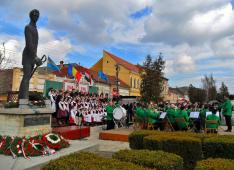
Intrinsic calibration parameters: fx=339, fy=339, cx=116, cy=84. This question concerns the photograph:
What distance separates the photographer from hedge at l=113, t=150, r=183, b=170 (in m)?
5.53

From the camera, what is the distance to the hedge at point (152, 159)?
5.53 meters

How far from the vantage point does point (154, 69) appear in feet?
150

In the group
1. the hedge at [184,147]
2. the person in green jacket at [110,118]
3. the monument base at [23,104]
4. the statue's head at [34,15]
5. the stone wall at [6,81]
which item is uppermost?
the stone wall at [6,81]

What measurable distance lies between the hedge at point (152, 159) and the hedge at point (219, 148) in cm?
260

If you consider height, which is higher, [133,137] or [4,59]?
[4,59]

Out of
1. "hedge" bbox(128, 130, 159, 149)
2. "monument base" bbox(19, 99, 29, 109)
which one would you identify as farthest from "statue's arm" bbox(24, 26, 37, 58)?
"hedge" bbox(128, 130, 159, 149)

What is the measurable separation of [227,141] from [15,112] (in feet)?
17.2

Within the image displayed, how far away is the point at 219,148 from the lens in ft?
27.0

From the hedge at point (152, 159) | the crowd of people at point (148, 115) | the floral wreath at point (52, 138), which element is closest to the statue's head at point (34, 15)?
the floral wreath at point (52, 138)

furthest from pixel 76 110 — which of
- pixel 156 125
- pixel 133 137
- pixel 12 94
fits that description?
pixel 133 137

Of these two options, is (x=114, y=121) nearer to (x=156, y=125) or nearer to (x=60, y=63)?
(x=156, y=125)

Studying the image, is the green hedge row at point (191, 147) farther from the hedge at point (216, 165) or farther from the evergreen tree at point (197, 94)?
the evergreen tree at point (197, 94)

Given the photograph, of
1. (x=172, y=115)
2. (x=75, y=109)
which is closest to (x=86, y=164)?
(x=172, y=115)

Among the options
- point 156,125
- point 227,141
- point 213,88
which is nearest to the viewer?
point 227,141
